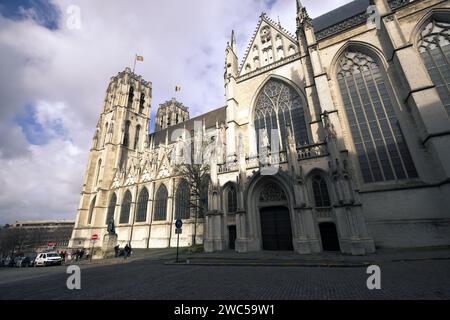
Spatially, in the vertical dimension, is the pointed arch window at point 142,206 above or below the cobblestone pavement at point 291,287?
above

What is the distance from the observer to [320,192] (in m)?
13.2

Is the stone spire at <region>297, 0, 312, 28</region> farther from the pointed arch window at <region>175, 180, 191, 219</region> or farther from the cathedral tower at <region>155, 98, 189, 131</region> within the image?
the cathedral tower at <region>155, 98, 189, 131</region>

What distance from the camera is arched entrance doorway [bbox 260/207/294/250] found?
13.9 metres

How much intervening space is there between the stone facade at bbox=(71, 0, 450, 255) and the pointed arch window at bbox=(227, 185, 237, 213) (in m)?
0.12

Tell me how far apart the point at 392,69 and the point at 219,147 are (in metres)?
14.9

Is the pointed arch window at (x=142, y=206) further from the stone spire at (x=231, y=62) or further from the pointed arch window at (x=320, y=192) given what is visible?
the pointed arch window at (x=320, y=192)

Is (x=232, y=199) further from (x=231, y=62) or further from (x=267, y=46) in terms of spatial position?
(x=267, y=46)

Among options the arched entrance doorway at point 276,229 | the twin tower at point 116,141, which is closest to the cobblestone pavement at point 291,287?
the arched entrance doorway at point 276,229

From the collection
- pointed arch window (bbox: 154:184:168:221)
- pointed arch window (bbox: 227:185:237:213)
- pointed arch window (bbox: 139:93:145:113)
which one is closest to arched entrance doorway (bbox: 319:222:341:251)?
pointed arch window (bbox: 227:185:237:213)

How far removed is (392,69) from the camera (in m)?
14.8

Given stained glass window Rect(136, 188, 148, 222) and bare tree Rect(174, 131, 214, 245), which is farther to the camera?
stained glass window Rect(136, 188, 148, 222)

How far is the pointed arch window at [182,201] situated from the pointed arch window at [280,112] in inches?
449

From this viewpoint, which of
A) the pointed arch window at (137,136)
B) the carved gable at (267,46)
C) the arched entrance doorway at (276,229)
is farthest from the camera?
the pointed arch window at (137,136)

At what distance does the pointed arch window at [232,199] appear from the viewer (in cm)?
1617
